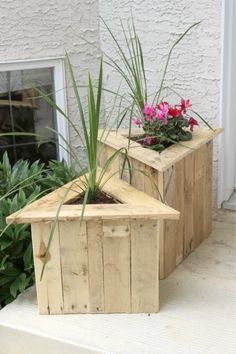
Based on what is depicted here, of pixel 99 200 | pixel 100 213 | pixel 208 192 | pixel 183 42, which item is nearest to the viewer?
pixel 100 213

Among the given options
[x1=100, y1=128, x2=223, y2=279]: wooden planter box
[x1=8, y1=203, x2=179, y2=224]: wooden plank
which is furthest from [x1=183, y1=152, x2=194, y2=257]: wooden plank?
[x1=8, y1=203, x2=179, y2=224]: wooden plank

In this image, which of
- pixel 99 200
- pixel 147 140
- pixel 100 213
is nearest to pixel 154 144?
pixel 147 140

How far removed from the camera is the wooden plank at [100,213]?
172 cm

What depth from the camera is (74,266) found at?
181 cm

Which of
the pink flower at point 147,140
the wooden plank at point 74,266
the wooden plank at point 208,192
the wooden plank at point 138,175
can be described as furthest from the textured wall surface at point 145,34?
the wooden plank at point 74,266

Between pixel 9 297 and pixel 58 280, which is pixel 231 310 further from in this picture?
pixel 9 297

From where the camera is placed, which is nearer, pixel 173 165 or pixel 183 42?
pixel 173 165

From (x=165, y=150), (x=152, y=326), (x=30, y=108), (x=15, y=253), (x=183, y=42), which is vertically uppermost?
(x=183, y=42)

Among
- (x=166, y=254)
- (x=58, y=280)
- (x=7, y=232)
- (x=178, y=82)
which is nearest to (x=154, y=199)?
(x=166, y=254)

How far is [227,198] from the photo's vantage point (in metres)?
2.61

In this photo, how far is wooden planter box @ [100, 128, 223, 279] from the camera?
1.95 metres

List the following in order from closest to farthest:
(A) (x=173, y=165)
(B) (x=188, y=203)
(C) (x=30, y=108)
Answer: (A) (x=173, y=165) → (B) (x=188, y=203) → (C) (x=30, y=108)

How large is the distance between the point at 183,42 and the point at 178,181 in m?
0.73

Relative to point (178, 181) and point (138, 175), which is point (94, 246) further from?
point (178, 181)
